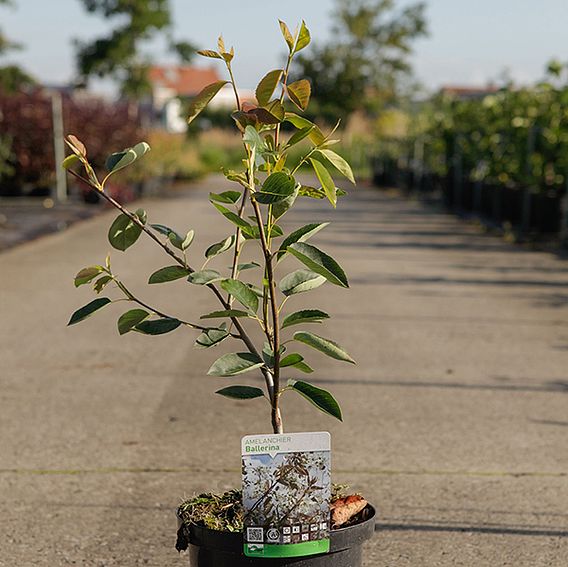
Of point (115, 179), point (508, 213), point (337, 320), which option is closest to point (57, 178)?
point (115, 179)

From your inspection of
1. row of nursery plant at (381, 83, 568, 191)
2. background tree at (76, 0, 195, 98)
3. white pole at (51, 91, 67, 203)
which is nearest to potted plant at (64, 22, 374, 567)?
row of nursery plant at (381, 83, 568, 191)

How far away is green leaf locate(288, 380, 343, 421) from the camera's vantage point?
2670mm

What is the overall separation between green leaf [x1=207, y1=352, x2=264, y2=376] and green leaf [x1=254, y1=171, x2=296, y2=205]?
0.39m

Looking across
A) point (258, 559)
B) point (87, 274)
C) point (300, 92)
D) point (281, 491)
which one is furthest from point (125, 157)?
point (258, 559)

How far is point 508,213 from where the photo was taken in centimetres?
1684

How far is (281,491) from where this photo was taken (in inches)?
98.7

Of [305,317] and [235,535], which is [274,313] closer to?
[305,317]

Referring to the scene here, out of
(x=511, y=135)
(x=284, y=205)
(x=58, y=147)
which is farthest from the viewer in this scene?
(x=58, y=147)

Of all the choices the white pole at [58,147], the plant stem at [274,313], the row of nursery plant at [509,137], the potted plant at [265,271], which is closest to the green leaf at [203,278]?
the potted plant at [265,271]

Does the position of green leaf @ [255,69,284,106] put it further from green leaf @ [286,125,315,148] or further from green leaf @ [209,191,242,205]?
green leaf @ [209,191,242,205]

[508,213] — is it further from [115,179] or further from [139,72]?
[139,72]

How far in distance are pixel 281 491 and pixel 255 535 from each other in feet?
0.40

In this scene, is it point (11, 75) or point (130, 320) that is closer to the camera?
point (130, 320)

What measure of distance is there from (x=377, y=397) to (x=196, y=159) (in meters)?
33.4
